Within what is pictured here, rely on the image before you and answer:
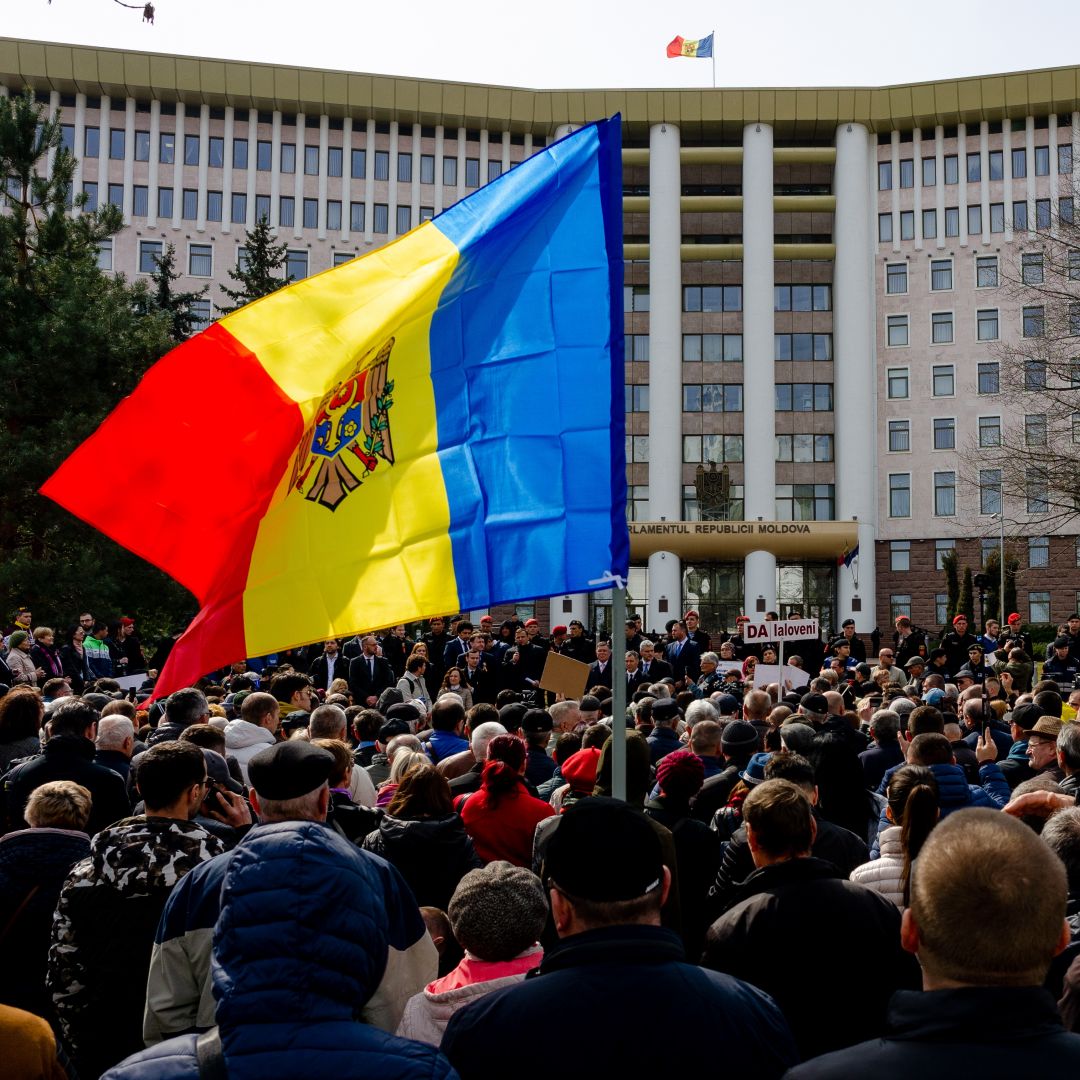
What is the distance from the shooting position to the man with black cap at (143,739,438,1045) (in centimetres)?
339

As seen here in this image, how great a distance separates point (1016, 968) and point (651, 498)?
179ft

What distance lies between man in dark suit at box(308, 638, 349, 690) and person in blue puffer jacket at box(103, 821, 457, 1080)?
599 inches

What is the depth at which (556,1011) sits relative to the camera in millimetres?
2447

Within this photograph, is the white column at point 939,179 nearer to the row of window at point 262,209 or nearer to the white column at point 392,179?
the row of window at point 262,209

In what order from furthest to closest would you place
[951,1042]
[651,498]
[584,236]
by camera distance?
[651,498] → [584,236] → [951,1042]

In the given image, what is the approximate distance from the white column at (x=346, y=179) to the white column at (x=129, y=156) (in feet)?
32.2

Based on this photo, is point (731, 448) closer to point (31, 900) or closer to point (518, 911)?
point (31, 900)

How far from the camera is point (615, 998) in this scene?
8.00ft

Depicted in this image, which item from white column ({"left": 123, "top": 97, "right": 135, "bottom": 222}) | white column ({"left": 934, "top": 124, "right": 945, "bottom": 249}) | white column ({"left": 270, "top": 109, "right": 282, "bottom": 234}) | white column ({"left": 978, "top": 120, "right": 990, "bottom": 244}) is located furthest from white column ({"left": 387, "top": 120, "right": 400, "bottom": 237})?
white column ({"left": 978, "top": 120, "right": 990, "bottom": 244})

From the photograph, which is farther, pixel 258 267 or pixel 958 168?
pixel 958 168

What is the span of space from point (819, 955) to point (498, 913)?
97 centimetres

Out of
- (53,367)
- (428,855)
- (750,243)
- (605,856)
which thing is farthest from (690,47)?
(605,856)

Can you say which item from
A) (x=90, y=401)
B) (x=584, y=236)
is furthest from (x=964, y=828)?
(x=90, y=401)

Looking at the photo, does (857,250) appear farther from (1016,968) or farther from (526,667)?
(1016,968)
